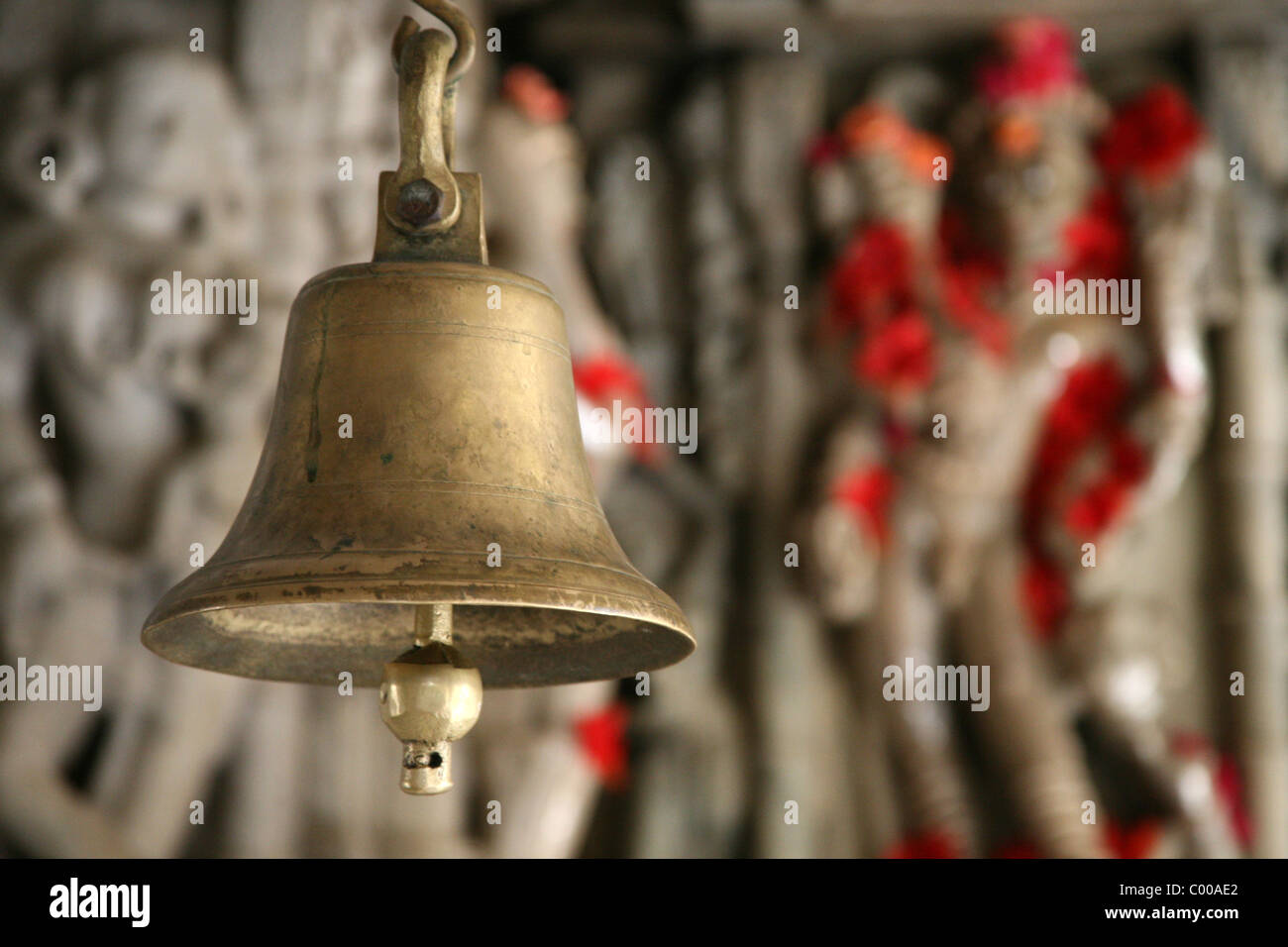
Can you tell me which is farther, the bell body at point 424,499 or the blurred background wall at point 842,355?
the blurred background wall at point 842,355

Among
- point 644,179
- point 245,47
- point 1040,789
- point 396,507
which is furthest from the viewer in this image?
point 644,179

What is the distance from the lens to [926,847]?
8.28ft

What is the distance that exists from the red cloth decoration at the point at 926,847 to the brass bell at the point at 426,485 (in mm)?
1376

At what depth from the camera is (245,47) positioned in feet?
7.76

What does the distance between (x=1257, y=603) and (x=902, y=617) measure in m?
0.56

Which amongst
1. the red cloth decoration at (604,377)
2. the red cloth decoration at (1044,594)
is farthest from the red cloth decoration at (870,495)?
the red cloth decoration at (604,377)

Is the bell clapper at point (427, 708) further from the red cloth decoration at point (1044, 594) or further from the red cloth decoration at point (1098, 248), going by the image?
the red cloth decoration at point (1098, 248)

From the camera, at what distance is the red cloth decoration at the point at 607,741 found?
8.04 feet

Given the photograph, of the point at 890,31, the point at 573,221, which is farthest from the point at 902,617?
the point at 890,31

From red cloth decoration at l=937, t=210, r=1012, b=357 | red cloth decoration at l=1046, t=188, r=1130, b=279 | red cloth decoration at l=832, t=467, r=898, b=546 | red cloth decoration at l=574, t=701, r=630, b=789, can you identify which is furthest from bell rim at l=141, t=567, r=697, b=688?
red cloth decoration at l=1046, t=188, r=1130, b=279
